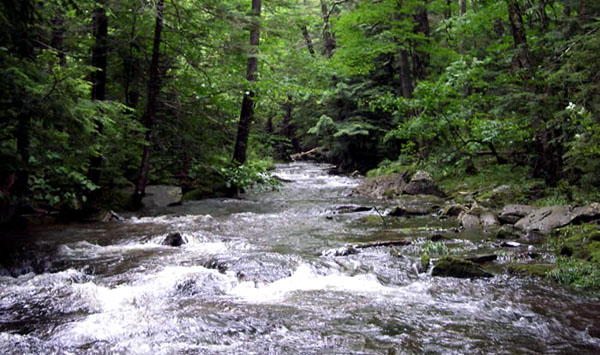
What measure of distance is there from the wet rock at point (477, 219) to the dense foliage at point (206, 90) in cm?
202

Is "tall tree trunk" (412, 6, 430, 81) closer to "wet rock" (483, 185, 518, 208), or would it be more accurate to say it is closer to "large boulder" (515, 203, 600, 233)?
"wet rock" (483, 185, 518, 208)

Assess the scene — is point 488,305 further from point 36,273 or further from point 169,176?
point 169,176

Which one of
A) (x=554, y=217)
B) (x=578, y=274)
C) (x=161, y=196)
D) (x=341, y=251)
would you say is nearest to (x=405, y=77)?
(x=161, y=196)

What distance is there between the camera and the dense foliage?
6.82 meters

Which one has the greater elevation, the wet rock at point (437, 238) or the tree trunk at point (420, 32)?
the tree trunk at point (420, 32)

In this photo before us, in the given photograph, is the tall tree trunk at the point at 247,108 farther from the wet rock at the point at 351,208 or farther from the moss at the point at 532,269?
the moss at the point at 532,269

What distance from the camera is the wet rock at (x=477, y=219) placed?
994cm

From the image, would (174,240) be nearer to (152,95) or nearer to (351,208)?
(152,95)

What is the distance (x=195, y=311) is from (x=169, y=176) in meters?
10.9

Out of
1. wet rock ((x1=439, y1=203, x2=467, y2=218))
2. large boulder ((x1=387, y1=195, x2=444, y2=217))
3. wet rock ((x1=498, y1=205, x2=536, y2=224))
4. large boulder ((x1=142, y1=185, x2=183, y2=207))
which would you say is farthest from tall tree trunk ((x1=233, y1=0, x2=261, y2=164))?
wet rock ((x1=498, y1=205, x2=536, y2=224))

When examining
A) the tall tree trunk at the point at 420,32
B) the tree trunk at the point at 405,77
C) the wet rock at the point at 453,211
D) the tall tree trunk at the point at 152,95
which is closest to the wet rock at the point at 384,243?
the wet rock at the point at 453,211

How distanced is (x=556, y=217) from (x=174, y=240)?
760 cm

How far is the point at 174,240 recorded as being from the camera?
855 centimetres

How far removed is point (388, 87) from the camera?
24312 millimetres
